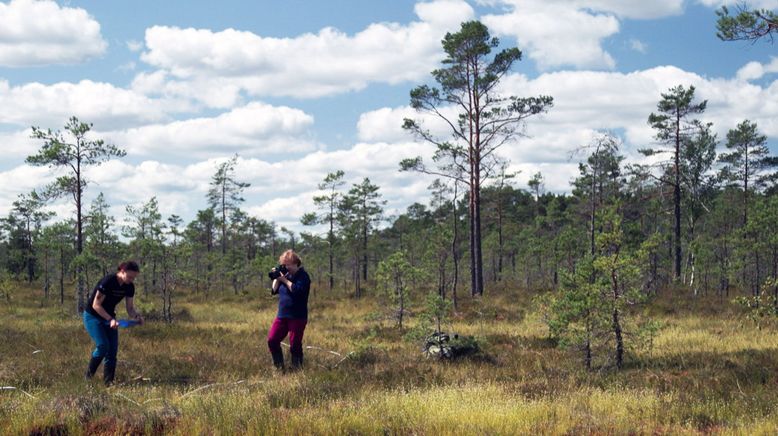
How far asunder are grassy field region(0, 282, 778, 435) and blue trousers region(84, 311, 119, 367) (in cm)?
45

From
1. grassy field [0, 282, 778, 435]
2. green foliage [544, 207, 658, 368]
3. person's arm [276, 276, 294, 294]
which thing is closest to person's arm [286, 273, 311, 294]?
person's arm [276, 276, 294, 294]

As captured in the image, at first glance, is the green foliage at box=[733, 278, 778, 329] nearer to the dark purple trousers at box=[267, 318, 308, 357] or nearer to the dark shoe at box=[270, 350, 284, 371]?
the dark purple trousers at box=[267, 318, 308, 357]

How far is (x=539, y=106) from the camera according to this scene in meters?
24.2

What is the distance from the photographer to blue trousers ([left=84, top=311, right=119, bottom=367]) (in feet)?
26.0

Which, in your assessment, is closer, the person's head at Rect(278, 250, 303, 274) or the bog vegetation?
the bog vegetation

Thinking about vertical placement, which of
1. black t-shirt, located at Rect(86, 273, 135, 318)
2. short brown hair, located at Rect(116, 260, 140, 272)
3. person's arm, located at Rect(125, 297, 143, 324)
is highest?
short brown hair, located at Rect(116, 260, 140, 272)

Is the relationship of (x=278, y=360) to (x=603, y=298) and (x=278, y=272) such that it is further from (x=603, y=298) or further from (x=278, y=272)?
(x=603, y=298)

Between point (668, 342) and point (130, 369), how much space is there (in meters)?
11.0

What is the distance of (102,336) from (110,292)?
60cm

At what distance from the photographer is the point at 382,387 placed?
26.0 feet

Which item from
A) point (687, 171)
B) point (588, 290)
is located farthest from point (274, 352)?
point (687, 171)

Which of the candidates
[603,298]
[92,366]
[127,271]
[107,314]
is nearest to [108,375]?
[92,366]

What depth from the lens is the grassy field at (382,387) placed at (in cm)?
543

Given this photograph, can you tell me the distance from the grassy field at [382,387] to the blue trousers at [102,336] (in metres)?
0.45
